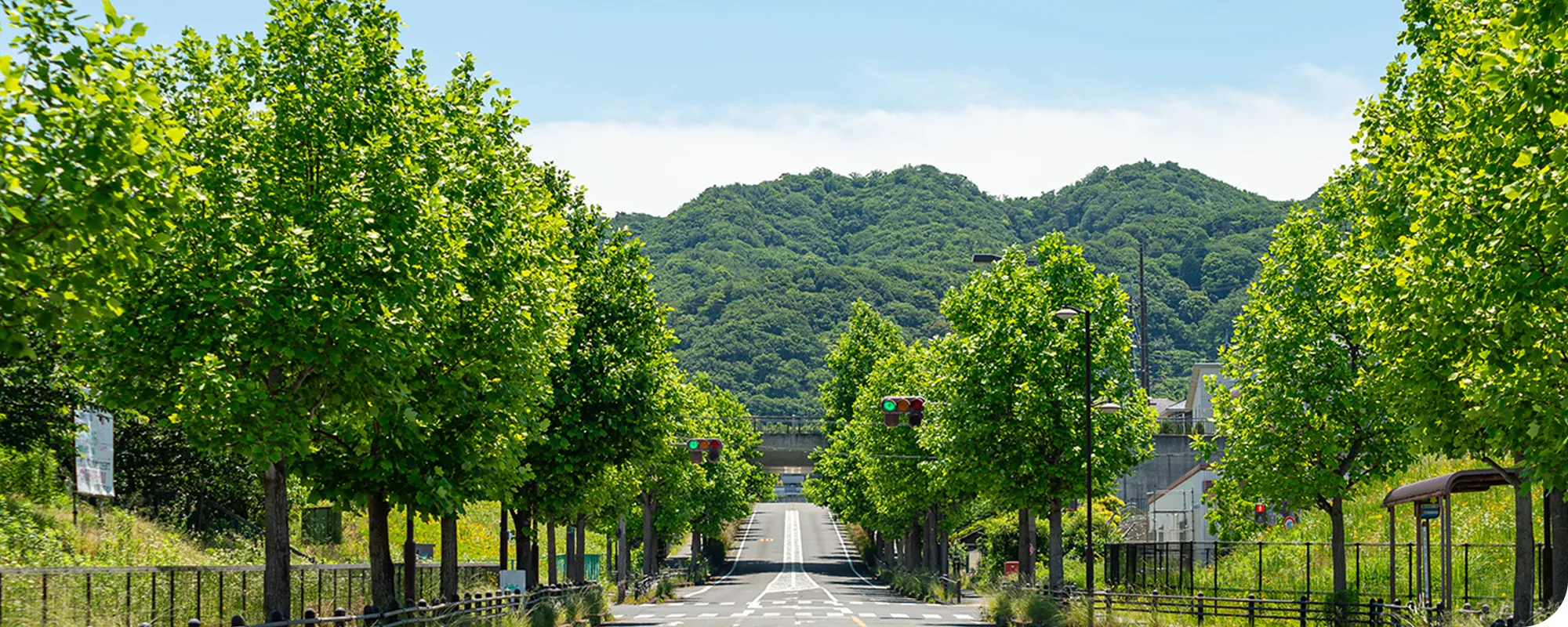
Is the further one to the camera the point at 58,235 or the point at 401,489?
the point at 401,489

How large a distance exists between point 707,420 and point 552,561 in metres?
34.8

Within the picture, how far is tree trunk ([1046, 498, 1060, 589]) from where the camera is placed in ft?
121

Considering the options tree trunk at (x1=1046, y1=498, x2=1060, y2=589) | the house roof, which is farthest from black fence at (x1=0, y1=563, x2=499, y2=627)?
the house roof

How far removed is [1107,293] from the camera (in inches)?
1570

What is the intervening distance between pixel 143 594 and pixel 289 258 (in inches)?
403

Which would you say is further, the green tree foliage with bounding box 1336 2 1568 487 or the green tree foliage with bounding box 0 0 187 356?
the green tree foliage with bounding box 1336 2 1568 487

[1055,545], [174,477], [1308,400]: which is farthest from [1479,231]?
[174,477]

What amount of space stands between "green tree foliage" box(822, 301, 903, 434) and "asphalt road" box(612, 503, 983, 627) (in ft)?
32.3

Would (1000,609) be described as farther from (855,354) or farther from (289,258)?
(855,354)

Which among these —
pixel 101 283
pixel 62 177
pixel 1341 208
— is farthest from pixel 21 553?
pixel 1341 208

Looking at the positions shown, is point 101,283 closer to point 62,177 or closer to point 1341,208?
point 62,177

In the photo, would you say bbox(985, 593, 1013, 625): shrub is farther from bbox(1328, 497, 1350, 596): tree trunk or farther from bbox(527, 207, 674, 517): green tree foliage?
bbox(527, 207, 674, 517): green tree foliage

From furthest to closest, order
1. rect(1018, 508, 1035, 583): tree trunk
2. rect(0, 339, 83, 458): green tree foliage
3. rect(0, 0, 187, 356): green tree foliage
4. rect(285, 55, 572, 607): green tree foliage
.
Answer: rect(1018, 508, 1035, 583): tree trunk, rect(0, 339, 83, 458): green tree foliage, rect(285, 55, 572, 607): green tree foliage, rect(0, 0, 187, 356): green tree foliage

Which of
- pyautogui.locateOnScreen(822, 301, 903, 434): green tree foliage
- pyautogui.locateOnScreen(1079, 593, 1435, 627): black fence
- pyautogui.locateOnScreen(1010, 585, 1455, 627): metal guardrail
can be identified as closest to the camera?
pyautogui.locateOnScreen(1010, 585, 1455, 627): metal guardrail
